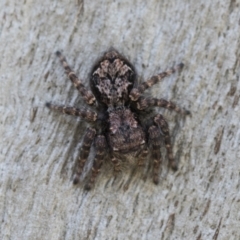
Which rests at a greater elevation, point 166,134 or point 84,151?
point 166,134

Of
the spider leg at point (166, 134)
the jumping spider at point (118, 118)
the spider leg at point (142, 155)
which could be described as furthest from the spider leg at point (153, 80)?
the spider leg at point (142, 155)

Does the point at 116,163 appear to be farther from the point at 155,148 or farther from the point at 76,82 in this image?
the point at 76,82

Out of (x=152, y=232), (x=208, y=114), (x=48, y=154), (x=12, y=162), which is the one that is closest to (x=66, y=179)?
(x=48, y=154)

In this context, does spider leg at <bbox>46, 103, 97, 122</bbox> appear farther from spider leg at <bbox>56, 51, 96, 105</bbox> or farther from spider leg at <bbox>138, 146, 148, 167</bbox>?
spider leg at <bbox>138, 146, 148, 167</bbox>

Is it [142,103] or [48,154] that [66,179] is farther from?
[142,103]

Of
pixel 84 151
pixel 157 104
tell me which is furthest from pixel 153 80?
pixel 84 151

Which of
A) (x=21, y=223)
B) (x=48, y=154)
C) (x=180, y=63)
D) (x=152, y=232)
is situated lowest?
(x=21, y=223)

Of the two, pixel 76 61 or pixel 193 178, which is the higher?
pixel 76 61
